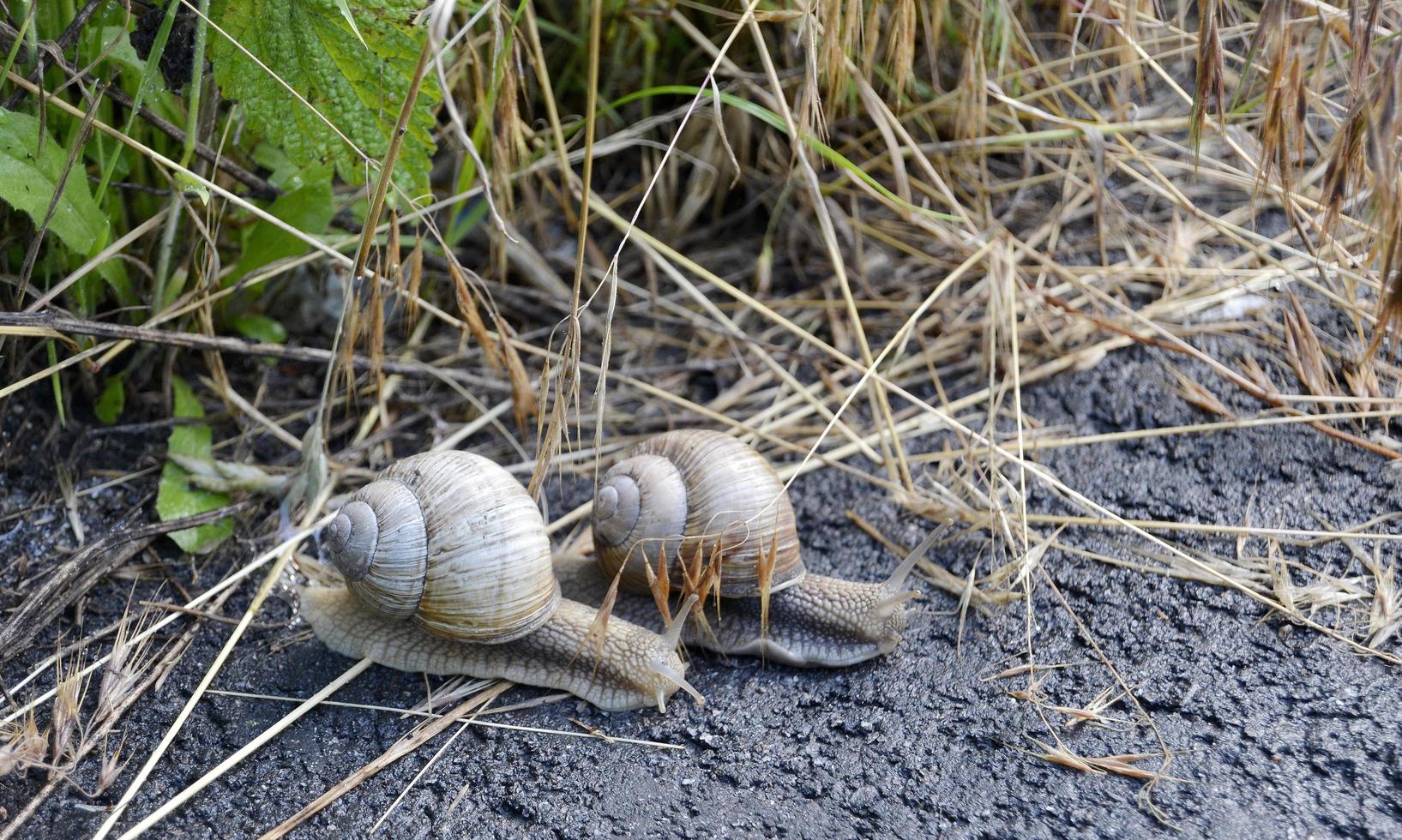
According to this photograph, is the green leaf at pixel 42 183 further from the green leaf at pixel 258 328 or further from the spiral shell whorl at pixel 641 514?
the spiral shell whorl at pixel 641 514

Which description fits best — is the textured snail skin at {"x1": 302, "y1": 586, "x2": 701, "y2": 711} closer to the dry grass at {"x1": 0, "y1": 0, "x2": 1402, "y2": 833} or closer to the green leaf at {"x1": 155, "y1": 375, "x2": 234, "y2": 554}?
the dry grass at {"x1": 0, "y1": 0, "x2": 1402, "y2": 833}

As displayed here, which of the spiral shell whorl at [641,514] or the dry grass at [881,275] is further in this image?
the spiral shell whorl at [641,514]

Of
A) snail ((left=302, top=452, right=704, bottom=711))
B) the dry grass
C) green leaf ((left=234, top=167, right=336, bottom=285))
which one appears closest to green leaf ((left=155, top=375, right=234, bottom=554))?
the dry grass

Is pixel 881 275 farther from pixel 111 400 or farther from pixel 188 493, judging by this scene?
pixel 111 400

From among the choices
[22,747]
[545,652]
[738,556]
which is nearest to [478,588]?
[545,652]

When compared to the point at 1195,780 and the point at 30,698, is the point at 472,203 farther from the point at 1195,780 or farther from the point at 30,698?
the point at 1195,780

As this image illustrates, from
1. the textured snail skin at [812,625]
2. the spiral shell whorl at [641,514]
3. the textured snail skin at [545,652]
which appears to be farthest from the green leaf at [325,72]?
the textured snail skin at [812,625]
